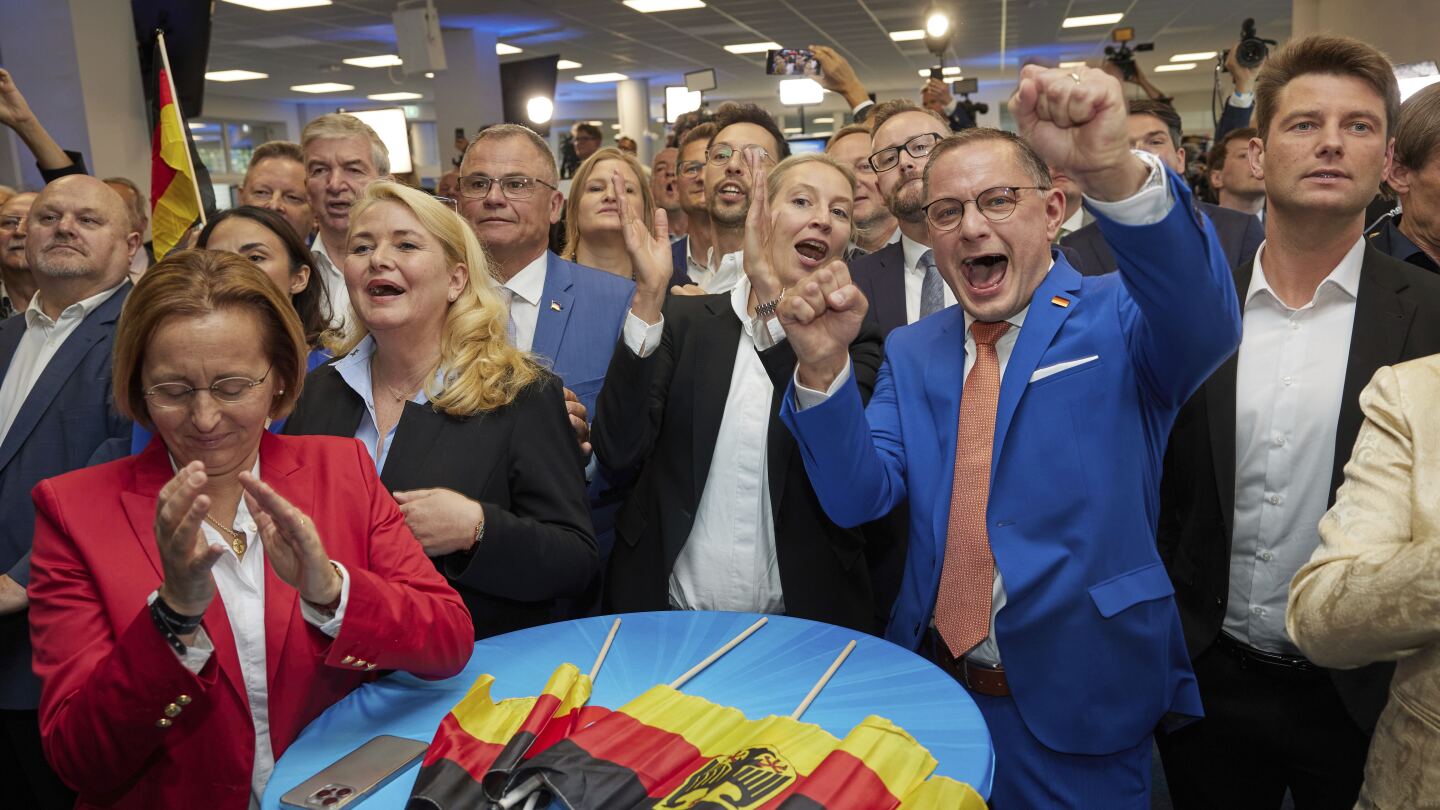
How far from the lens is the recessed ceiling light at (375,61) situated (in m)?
13.4

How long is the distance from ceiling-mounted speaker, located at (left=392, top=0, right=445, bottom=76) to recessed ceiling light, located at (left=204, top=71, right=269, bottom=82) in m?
5.58

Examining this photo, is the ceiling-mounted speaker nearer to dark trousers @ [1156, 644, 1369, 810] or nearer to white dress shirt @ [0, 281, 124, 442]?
white dress shirt @ [0, 281, 124, 442]

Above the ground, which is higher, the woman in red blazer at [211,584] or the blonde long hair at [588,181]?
Result: the blonde long hair at [588,181]

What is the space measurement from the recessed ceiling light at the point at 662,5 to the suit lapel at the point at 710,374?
357 inches

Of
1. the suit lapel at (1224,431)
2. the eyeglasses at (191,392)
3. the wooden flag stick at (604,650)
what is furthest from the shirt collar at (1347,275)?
the eyeglasses at (191,392)

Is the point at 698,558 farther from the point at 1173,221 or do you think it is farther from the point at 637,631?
the point at 1173,221

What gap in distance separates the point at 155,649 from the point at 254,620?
0.25 m

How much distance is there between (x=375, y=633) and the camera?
1.50 m

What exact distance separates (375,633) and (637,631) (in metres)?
0.46

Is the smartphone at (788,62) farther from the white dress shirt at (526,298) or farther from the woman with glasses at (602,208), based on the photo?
the white dress shirt at (526,298)

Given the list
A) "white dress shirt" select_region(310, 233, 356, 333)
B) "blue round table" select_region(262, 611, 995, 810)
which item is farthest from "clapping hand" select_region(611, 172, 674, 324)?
"white dress shirt" select_region(310, 233, 356, 333)

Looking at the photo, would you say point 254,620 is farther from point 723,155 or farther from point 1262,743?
point 723,155

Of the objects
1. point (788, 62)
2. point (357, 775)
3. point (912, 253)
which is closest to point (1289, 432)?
point (912, 253)

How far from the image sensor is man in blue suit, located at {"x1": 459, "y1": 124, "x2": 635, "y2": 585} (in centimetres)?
291
